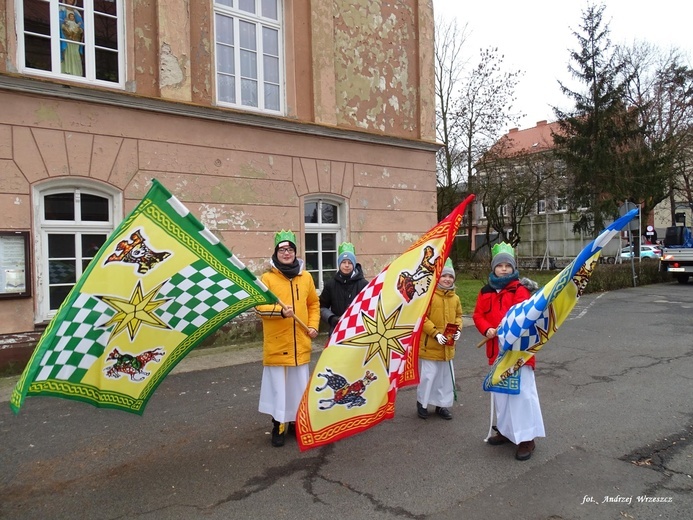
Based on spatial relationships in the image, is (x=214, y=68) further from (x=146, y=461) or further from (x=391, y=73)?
(x=146, y=461)

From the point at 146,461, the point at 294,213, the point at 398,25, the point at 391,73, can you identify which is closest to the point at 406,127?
the point at 391,73

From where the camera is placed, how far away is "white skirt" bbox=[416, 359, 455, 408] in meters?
5.28

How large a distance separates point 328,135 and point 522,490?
26.8 ft

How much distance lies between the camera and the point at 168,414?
5605 millimetres

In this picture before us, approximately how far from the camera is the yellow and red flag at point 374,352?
3842 millimetres

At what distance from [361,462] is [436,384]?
141 cm

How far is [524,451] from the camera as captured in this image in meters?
4.19

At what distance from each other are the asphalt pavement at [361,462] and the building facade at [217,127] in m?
3.03

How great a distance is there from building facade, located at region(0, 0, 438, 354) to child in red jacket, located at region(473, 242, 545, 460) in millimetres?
5788

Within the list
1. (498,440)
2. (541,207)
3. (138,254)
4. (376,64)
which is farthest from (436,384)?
(541,207)

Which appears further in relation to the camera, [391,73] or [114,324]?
[391,73]

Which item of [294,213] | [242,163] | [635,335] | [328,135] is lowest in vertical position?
[635,335]

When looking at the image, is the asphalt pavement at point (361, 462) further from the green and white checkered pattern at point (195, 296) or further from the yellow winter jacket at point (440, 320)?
the green and white checkered pattern at point (195, 296)

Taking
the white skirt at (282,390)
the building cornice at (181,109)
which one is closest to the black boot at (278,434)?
the white skirt at (282,390)
